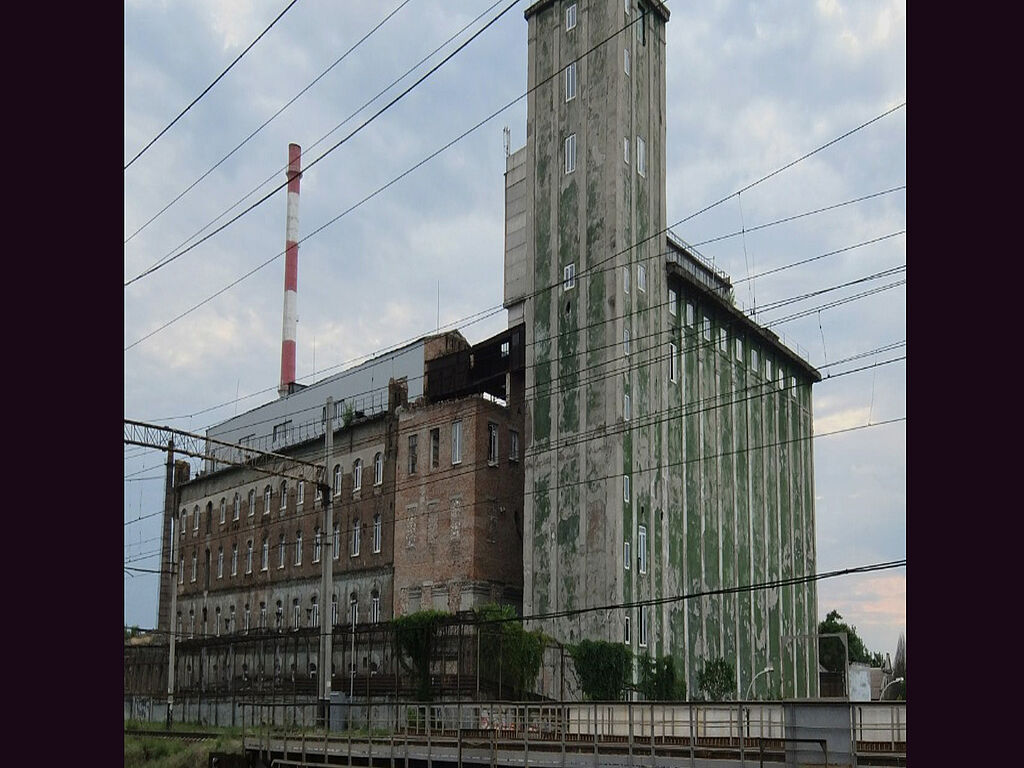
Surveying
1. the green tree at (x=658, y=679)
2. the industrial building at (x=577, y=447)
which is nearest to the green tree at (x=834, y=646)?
the industrial building at (x=577, y=447)

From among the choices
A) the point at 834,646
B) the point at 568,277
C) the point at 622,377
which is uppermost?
the point at 568,277

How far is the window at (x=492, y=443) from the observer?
5676cm

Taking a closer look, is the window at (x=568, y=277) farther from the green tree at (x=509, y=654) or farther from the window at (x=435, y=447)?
the green tree at (x=509, y=654)

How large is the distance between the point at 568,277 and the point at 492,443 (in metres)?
8.72

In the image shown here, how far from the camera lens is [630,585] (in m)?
52.3

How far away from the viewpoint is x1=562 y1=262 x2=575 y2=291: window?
183ft

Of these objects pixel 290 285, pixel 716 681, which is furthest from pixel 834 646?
pixel 290 285

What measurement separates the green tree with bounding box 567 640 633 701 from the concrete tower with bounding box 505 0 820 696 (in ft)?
4.22

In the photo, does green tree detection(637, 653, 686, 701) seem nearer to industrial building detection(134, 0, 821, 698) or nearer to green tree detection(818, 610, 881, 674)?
industrial building detection(134, 0, 821, 698)

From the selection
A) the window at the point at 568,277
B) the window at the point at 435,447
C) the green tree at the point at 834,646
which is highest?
the window at the point at 568,277

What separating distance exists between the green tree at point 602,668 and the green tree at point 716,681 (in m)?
8.08

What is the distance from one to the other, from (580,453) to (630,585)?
20.5ft

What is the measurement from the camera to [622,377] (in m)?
53.5

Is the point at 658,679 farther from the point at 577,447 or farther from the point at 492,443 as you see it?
the point at 492,443
